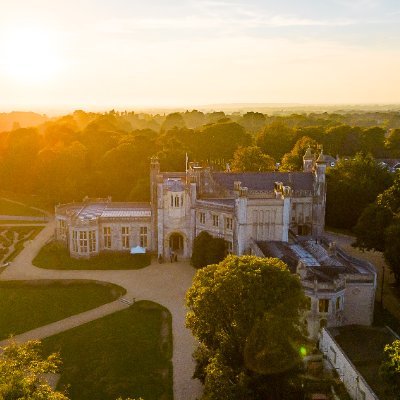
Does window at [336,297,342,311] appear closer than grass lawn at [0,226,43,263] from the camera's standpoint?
Yes

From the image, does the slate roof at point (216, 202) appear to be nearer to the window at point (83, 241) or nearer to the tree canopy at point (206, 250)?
the tree canopy at point (206, 250)

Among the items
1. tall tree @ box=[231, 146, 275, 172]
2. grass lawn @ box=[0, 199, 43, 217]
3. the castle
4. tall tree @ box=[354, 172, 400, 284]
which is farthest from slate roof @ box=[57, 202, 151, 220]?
tall tree @ box=[354, 172, 400, 284]

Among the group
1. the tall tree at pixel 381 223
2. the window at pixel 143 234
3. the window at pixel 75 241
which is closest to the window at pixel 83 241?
the window at pixel 75 241

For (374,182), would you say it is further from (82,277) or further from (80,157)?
(80,157)

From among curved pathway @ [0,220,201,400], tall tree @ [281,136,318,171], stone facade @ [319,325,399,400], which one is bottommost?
curved pathway @ [0,220,201,400]

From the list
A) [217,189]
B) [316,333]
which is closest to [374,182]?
[217,189]

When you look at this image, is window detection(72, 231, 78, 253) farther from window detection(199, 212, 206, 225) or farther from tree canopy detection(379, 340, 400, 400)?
tree canopy detection(379, 340, 400, 400)
